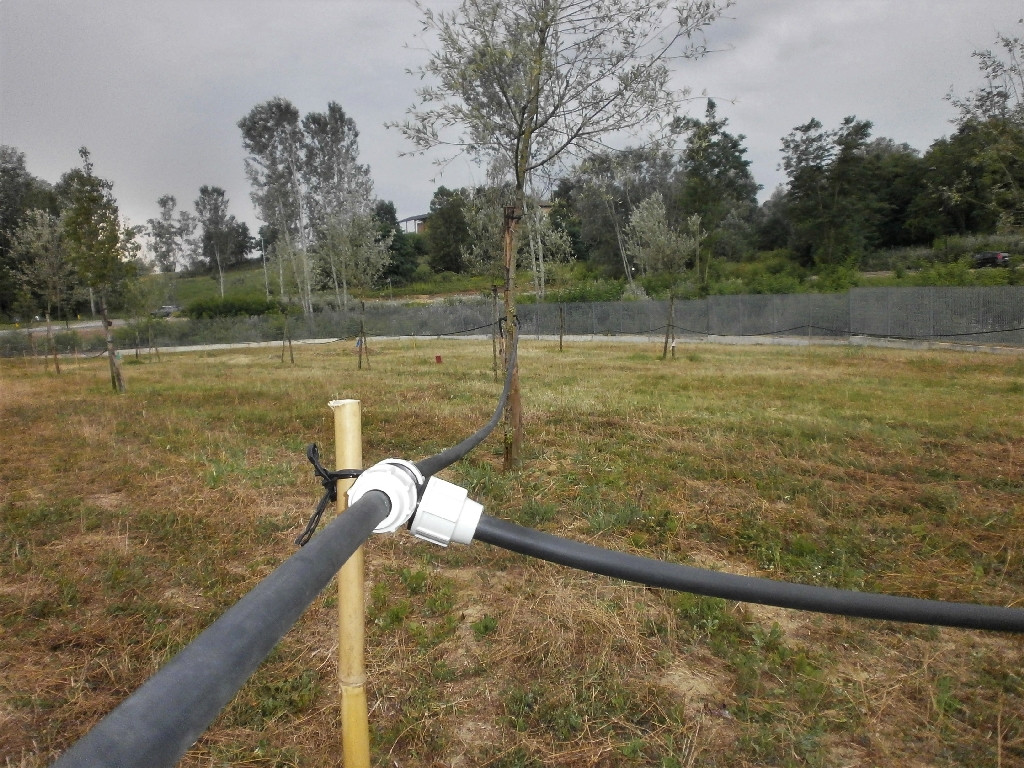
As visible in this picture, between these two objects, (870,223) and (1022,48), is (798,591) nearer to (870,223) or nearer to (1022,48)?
(1022,48)

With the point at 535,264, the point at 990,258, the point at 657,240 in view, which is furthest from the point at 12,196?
the point at 990,258

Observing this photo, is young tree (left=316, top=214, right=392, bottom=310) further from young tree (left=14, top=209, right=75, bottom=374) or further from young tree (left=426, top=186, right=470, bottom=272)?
young tree (left=426, top=186, right=470, bottom=272)

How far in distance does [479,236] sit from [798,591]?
1936cm

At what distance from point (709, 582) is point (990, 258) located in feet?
136

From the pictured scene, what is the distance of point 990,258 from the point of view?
33.9 meters

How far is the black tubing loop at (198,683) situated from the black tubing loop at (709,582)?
51cm

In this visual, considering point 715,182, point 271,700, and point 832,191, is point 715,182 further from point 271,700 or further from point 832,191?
point 271,700

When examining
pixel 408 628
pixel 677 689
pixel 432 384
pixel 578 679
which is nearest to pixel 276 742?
pixel 408 628

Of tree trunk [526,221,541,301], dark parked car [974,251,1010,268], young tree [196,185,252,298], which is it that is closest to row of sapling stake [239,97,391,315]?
tree trunk [526,221,541,301]

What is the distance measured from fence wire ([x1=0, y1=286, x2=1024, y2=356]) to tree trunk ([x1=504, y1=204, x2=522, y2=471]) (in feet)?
44.8

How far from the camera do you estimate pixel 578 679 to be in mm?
2805

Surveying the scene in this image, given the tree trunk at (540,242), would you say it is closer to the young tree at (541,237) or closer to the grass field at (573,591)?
the young tree at (541,237)

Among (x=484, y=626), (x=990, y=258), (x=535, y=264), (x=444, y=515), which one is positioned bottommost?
(x=484, y=626)

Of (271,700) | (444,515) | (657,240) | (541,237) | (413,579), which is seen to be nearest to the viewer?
(444,515)
